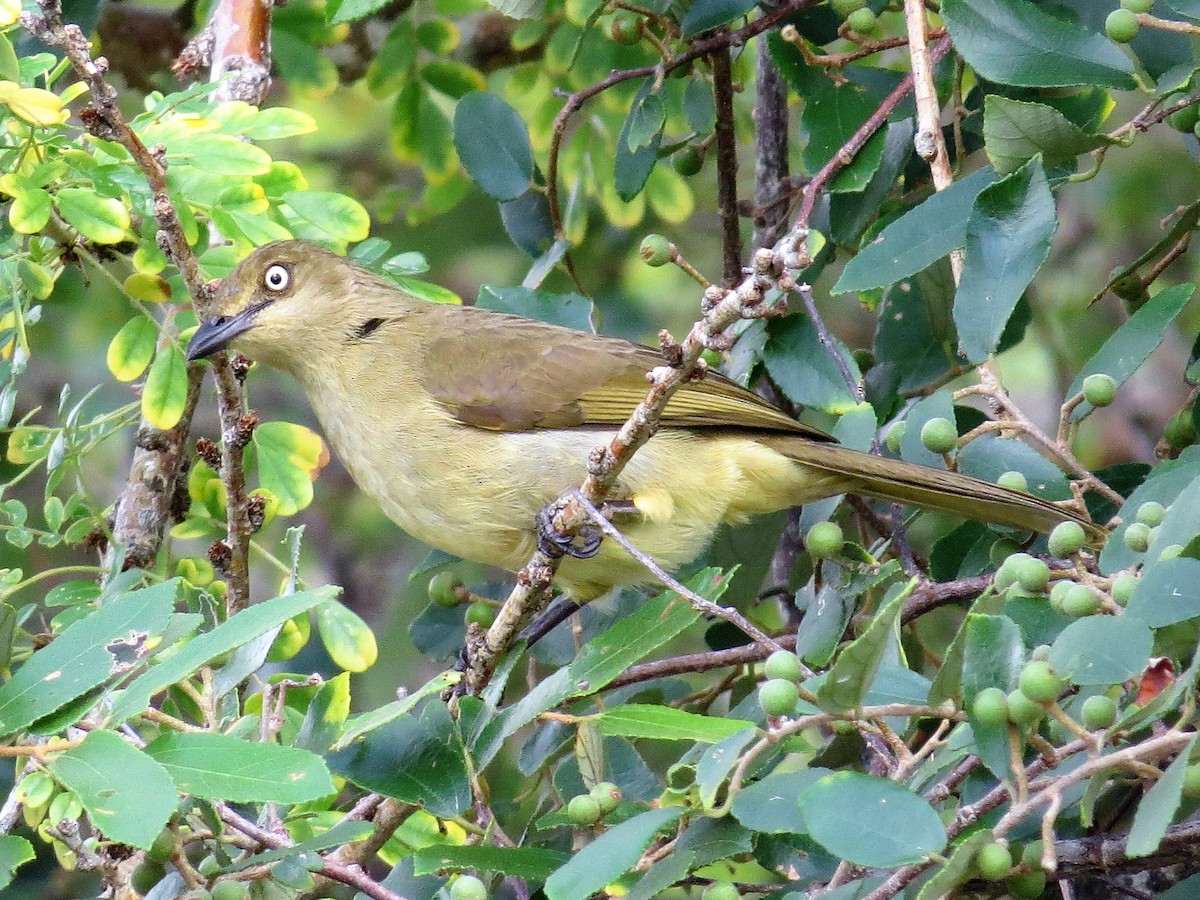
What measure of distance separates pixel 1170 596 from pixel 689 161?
2.86 meters

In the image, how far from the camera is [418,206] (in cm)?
568

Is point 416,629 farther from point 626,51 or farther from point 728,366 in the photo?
point 626,51

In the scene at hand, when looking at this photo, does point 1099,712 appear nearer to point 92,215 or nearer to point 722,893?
point 722,893

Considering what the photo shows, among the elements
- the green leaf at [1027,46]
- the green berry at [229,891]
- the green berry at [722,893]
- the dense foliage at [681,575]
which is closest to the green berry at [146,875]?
the dense foliage at [681,575]

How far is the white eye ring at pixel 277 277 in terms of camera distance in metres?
4.49

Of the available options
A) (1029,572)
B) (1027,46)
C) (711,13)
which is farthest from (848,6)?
(1029,572)

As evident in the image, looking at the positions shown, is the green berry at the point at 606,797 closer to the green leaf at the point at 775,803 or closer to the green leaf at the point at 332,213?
the green leaf at the point at 775,803

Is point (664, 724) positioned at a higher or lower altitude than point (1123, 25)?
lower

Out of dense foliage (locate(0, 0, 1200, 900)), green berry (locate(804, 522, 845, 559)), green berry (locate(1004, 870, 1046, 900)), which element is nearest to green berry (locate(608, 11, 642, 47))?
dense foliage (locate(0, 0, 1200, 900))

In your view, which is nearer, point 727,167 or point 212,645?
point 212,645

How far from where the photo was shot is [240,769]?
88.7 inches

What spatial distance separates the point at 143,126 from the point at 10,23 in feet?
2.15

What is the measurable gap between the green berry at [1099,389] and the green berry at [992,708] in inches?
46.3

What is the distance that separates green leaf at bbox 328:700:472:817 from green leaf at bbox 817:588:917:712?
861mm
